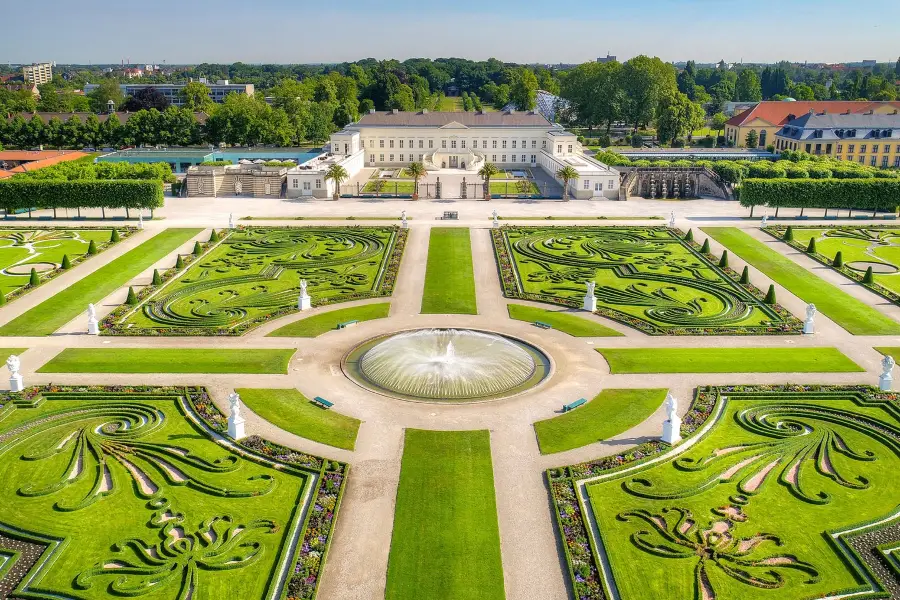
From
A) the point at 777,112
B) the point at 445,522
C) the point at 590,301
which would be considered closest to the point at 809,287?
the point at 590,301

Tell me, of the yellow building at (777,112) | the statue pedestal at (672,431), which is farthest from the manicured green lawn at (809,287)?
the yellow building at (777,112)

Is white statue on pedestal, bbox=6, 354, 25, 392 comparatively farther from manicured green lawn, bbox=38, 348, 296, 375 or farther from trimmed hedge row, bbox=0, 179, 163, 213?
trimmed hedge row, bbox=0, 179, 163, 213

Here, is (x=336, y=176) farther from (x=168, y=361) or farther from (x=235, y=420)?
(x=235, y=420)

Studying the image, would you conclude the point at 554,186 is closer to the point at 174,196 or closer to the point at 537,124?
the point at 537,124

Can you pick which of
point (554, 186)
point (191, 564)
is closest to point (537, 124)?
point (554, 186)

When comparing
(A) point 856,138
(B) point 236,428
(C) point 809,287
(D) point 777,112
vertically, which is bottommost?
(B) point 236,428

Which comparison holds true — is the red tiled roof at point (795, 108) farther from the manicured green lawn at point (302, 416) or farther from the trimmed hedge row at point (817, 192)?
the manicured green lawn at point (302, 416)
